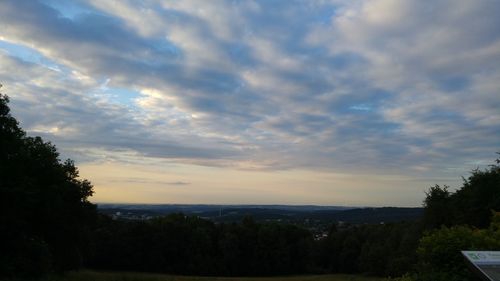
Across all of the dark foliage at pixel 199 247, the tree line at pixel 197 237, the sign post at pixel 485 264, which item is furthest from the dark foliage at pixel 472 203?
the dark foliage at pixel 199 247

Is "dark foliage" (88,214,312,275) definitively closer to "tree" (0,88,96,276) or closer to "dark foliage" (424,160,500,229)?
"tree" (0,88,96,276)

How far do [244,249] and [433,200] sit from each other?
4196 centimetres

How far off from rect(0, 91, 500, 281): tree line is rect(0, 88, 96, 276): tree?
→ 0.23 ft

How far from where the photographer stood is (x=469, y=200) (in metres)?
35.8

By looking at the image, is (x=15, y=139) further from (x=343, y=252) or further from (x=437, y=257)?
(x=343, y=252)

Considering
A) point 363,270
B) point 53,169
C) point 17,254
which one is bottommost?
point 363,270

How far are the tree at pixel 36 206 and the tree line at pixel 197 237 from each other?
0.07m

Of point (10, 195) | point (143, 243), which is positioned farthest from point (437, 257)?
point (143, 243)

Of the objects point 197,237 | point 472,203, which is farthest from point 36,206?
point 197,237

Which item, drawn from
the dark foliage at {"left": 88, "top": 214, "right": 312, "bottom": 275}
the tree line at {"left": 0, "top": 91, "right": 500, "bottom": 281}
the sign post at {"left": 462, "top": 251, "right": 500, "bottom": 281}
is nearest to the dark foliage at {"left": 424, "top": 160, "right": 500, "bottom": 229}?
the tree line at {"left": 0, "top": 91, "right": 500, "bottom": 281}

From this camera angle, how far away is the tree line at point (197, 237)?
24.7 meters

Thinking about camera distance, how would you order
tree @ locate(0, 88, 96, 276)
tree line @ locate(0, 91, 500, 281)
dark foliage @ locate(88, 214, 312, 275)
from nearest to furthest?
tree line @ locate(0, 91, 500, 281)
tree @ locate(0, 88, 96, 276)
dark foliage @ locate(88, 214, 312, 275)

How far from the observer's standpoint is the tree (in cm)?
2808

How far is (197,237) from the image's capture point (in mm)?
76625
